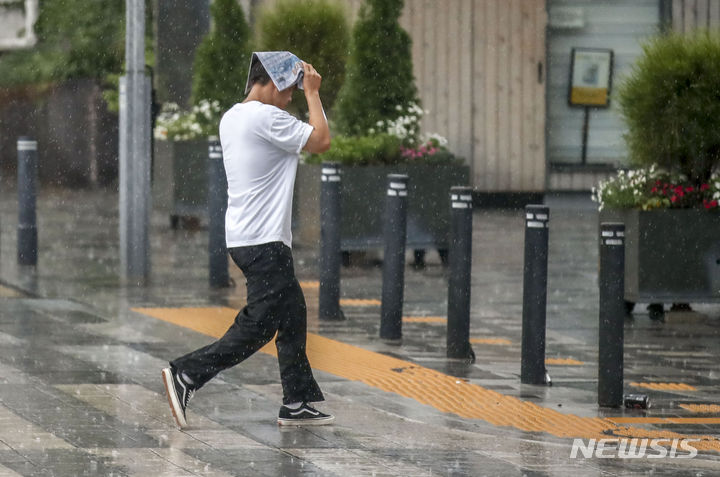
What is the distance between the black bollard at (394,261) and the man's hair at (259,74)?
3123 millimetres

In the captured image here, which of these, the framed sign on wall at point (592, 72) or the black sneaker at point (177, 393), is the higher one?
the framed sign on wall at point (592, 72)

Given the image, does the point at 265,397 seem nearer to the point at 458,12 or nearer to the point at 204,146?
the point at 204,146

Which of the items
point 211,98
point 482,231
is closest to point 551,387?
point 482,231

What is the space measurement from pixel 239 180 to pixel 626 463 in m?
2.06

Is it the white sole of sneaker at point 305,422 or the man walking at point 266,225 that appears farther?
the white sole of sneaker at point 305,422

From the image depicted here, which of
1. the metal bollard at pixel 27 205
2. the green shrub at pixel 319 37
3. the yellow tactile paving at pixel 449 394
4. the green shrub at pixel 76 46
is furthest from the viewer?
the green shrub at pixel 76 46

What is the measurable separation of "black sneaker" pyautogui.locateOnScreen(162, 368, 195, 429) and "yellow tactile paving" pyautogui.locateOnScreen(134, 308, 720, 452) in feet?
4.47

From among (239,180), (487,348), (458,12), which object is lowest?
(487,348)

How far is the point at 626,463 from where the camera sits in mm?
6512

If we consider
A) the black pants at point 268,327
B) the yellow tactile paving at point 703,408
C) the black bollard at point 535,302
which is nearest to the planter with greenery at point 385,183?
the black bollard at point 535,302

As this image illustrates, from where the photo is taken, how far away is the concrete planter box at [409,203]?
569 inches

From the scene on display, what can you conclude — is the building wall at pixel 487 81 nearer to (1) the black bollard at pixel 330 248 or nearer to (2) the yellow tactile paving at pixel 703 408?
(1) the black bollard at pixel 330 248

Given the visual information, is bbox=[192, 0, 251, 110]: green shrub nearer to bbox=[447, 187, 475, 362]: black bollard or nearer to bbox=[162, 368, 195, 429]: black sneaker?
bbox=[447, 187, 475, 362]: black bollard

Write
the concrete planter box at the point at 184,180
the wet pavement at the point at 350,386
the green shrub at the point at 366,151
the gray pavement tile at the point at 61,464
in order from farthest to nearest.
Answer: the concrete planter box at the point at 184,180
the green shrub at the point at 366,151
the wet pavement at the point at 350,386
the gray pavement tile at the point at 61,464
